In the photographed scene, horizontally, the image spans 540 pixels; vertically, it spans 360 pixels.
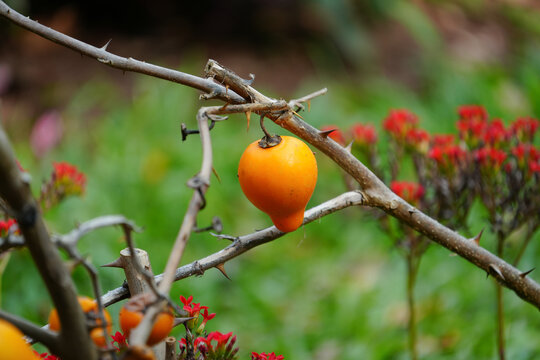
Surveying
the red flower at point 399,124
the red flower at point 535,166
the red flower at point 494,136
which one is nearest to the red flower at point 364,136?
the red flower at point 399,124

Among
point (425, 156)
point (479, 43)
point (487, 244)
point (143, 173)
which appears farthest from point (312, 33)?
point (425, 156)

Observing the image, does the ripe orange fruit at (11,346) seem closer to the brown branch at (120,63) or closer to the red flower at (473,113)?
the brown branch at (120,63)

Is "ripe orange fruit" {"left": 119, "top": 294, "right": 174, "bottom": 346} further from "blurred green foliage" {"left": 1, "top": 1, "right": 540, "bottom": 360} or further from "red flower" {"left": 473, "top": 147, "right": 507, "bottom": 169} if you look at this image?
"blurred green foliage" {"left": 1, "top": 1, "right": 540, "bottom": 360}

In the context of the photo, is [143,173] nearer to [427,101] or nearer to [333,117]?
[333,117]

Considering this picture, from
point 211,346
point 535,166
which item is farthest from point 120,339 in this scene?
point 535,166

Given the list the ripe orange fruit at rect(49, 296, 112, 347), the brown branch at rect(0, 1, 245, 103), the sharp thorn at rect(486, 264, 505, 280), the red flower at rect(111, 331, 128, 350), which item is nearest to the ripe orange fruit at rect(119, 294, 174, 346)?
the ripe orange fruit at rect(49, 296, 112, 347)

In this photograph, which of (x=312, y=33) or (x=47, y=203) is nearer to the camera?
(x=47, y=203)
